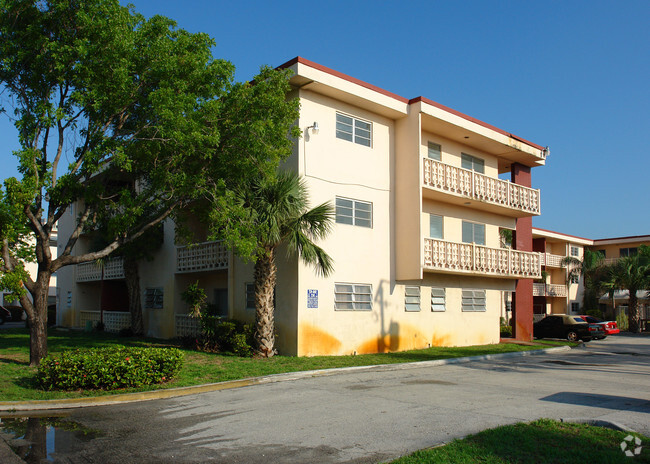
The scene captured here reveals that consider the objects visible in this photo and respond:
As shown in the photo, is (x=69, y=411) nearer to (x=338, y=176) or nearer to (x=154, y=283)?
(x=338, y=176)

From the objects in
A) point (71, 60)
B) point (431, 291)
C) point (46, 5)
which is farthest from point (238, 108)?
point (431, 291)

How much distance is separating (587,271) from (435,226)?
32773 millimetres

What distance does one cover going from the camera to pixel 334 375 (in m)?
15.7

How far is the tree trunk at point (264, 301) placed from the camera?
58.0 feet

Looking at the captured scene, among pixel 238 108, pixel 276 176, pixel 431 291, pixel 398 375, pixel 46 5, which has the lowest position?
pixel 398 375

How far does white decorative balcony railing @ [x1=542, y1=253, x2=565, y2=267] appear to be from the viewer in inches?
1898

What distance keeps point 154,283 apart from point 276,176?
11.6 metres

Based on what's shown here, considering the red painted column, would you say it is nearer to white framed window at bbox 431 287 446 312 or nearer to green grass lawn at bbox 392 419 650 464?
white framed window at bbox 431 287 446 312

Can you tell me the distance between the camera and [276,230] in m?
16.9

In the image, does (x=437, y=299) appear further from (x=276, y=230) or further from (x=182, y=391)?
(x=182, y=391)

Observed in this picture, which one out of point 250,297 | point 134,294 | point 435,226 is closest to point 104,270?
point 134,294

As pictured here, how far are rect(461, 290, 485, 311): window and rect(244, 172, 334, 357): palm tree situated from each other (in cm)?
898

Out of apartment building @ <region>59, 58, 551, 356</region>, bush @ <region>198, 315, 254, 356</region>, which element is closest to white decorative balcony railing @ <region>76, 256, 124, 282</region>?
apartment building @ <region>59, 58, 551, 356</region>

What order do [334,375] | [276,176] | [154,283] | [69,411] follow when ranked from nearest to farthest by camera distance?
[69,411], [334,375], [276,176], [154,283]
